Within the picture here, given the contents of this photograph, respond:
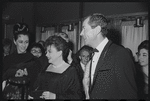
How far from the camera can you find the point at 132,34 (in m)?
5.65

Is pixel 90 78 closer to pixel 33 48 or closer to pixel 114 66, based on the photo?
pixel 114 66

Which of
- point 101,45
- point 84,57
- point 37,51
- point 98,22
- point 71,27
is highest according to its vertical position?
point 71,27

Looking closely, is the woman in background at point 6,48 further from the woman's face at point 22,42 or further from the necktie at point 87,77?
the necktie at point 87,77

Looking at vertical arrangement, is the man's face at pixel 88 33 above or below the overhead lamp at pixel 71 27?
below

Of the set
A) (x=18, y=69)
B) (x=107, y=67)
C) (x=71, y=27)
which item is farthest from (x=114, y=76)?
(x=71, y=27)

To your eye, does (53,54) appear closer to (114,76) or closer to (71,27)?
(114,76)

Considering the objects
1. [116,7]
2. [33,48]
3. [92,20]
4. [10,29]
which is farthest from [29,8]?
[92,20]

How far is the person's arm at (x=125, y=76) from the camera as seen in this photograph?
2.07 m

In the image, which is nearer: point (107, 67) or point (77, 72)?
point (107, 67)

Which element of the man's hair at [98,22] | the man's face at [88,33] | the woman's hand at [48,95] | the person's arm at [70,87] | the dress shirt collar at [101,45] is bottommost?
the woman's hand at [48,95]

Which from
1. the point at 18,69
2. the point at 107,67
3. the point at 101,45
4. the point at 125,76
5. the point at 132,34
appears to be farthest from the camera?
the point at 132,34

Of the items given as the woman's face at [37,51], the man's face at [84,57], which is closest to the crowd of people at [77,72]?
the woman's face at [37,51]

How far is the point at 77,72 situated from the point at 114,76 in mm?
546

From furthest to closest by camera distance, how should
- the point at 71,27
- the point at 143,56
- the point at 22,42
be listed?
the point at 71,27
the point at 143,56
the point at 22,42
